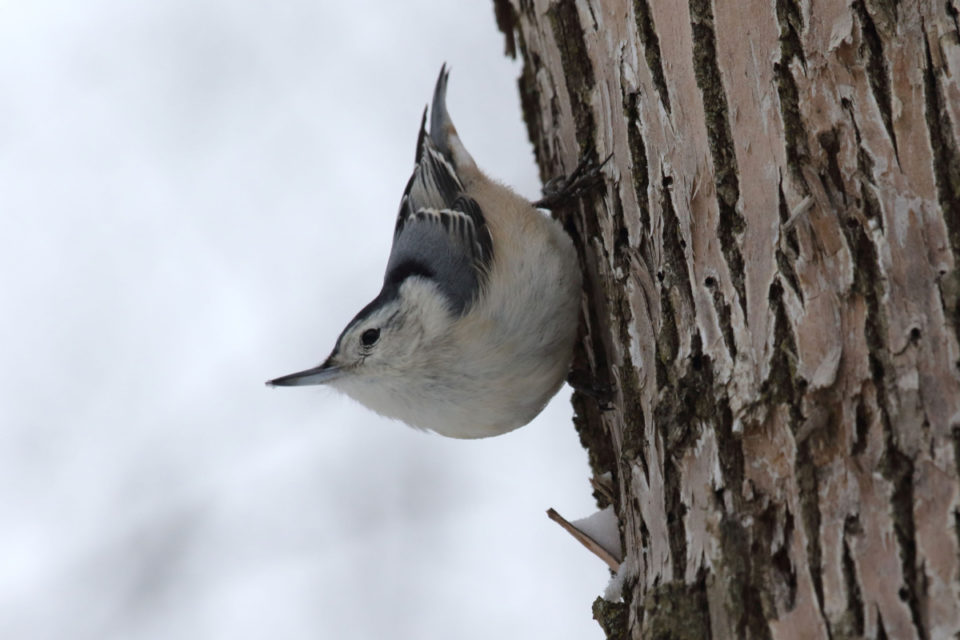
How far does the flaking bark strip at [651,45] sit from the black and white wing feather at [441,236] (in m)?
0.65

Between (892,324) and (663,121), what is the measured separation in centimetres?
63

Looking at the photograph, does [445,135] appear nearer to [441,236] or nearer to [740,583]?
[441,236]

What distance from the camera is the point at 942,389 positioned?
3.90ft

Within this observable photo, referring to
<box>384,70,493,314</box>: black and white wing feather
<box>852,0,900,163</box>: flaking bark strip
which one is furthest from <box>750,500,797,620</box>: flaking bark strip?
<box>384,70,493,314</box>: black and white wing feather

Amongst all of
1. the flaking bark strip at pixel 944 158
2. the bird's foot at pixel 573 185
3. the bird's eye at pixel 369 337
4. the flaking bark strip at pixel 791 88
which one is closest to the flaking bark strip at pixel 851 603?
the flaking bark strip at pixel 944 158

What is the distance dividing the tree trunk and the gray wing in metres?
0.48

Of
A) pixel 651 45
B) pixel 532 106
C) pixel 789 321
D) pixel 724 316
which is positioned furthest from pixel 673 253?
pixel 532 106

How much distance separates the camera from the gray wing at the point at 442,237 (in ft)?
7.33

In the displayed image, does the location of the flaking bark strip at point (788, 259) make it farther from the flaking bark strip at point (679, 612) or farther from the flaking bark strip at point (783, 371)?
the flaking bark strip at point (679, 612)

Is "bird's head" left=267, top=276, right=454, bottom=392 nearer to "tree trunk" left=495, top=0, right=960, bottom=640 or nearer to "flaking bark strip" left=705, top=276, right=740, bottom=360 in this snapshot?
"tree trunk" left=495, top=0, right=960, bottom=640

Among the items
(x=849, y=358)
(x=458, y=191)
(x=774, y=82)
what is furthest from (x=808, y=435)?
(x=458, y=191)

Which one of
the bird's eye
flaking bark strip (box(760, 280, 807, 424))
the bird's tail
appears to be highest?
the bird's tail

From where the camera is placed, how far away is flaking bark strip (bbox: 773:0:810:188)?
145 centimetres

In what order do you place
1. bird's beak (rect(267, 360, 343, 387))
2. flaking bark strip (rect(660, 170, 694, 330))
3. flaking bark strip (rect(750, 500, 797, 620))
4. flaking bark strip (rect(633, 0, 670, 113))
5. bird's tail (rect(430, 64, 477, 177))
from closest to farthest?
1. flaking bark strip (rect(750, 500, 797, 620))
2. flaking bark strip (rect(660, 170, 694, 330))
3. flaking bark strip (rect(633, 0, 670, 113))
4. bird's beak (rect(267, 360, 343, 387))
5. bird's tail (rect(430, 64, 477, 177))
